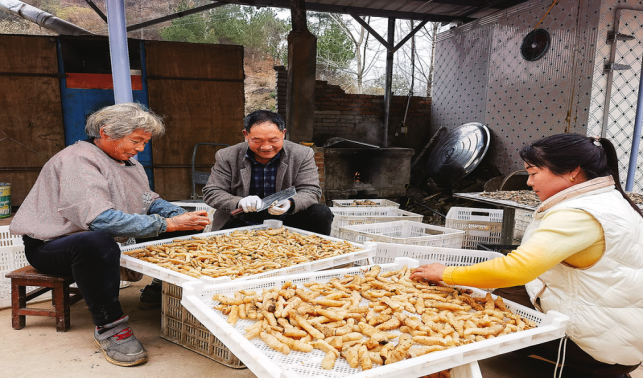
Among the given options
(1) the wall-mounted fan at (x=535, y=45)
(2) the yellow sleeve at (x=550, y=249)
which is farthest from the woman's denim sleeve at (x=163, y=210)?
(1) the wall-mounted fan at (x=535, y=45)

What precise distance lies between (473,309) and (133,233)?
1851mm

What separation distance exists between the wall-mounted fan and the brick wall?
2.98 metres

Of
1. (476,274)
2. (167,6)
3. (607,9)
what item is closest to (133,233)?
(476,274)

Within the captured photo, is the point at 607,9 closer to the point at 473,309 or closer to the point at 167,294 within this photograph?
the point at 473,309

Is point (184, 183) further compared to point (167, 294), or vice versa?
point (184, 183)

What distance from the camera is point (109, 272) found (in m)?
2.23

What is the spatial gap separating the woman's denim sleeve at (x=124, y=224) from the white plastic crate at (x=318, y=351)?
33.8 inches

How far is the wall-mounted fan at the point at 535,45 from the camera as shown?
6.41m

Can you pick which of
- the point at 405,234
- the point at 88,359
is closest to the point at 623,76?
the point at 405,234

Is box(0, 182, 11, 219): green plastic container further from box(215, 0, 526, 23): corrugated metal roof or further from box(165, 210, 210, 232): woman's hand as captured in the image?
box(165, 210, 210, 232): woman's hand

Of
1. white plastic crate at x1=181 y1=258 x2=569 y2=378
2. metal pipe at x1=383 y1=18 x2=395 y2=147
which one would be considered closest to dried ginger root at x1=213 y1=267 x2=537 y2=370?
white plastic crate at x1=181 y1=258 x2=569 y2=378

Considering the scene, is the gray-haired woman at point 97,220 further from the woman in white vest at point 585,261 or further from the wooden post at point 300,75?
the wooden post at point 300,75

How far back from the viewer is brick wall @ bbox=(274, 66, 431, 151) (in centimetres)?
895

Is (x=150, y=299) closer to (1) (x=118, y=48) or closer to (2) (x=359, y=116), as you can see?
(1) (x=118, y=48)
